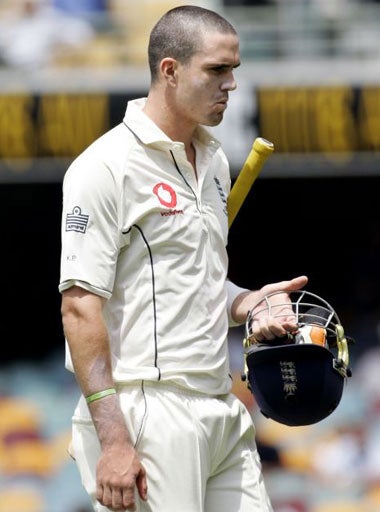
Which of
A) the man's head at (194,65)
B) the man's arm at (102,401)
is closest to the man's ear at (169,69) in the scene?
the man's head at (194,65)

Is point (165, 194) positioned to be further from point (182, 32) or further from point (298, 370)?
point (298, 370)

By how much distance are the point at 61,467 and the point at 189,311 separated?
625 centimetres

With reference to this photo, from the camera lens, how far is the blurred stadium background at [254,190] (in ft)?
28.3

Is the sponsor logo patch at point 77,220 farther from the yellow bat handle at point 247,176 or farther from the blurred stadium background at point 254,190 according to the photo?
the blurred stadium background at point 254,190

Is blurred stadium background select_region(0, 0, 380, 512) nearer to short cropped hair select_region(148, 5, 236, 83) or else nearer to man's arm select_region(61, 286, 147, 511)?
short cropped hair select_region(148, 5, 236, 83)

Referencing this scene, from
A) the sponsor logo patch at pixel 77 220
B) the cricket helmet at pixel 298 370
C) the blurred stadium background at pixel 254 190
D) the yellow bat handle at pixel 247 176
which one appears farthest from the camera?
the blurred stadium background at pixel 254 190

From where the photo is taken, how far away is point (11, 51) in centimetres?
914

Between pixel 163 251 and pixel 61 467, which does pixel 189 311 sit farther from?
pixel 61 467

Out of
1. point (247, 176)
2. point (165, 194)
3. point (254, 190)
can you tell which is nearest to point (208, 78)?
point (165, 194)

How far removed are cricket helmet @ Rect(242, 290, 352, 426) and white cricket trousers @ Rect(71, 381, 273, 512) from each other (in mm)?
114

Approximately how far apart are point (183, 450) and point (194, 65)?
38.4 inches

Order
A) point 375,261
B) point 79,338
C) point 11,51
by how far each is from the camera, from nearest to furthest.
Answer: point 79,338
point 11,51
point 375,261

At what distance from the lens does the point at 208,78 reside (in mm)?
3436

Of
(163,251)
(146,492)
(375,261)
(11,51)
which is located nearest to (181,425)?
(146,492)
